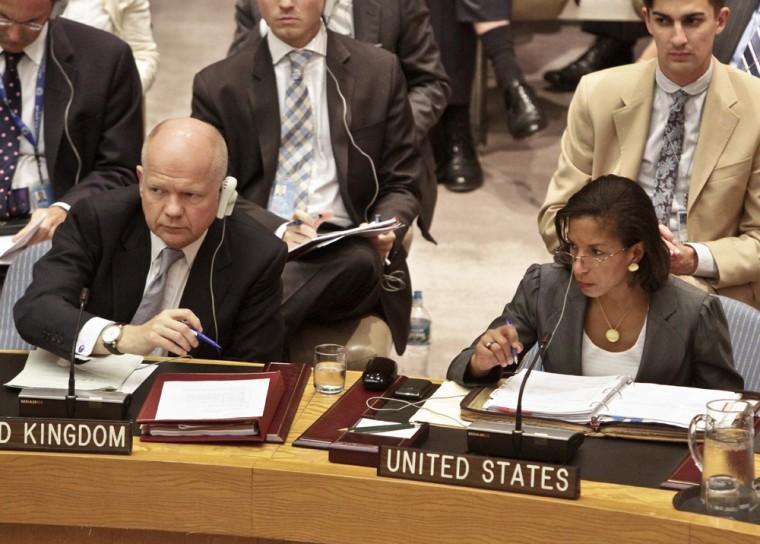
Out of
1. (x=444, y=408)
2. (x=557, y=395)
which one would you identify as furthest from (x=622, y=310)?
(x=444, y=408)

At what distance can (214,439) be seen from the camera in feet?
8.36

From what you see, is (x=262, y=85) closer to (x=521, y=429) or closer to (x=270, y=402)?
(x=270, y=402)

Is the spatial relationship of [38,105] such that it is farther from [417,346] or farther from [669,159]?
[669,159]

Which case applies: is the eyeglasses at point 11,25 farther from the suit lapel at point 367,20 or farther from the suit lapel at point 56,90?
the suit lapel at point 367,20

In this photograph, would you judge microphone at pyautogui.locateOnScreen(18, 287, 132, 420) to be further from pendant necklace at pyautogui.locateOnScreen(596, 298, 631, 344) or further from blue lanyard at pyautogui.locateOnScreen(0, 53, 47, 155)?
blue lanyard at pyautogui.locateOnScreen(0, 53, 47, 155)

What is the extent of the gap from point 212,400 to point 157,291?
618mm

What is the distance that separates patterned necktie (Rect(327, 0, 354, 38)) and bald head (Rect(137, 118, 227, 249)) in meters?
1.42

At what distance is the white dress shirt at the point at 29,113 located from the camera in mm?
3953

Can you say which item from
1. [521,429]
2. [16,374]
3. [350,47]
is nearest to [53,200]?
[350,47]

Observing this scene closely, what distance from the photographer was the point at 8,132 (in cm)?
398

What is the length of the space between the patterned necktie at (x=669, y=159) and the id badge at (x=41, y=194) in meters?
1.68

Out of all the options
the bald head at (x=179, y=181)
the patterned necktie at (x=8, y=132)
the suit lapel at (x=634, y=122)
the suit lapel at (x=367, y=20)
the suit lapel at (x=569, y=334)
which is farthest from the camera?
the suit lapel at (x=367, y=20)

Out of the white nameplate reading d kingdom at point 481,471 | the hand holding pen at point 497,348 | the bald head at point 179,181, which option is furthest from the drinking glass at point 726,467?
the bald head at point 179,181

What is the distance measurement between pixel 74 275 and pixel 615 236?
3.88ft
